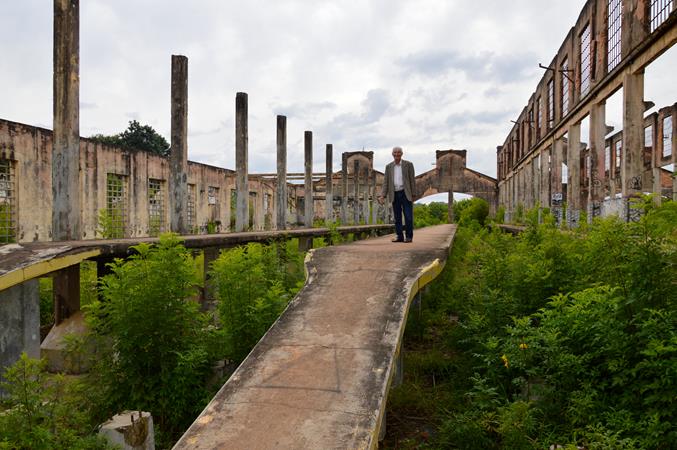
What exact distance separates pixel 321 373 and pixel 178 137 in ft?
17.0

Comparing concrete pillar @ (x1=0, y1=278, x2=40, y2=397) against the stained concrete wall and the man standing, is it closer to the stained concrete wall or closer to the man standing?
the man standing

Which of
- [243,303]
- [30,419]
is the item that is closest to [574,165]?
[243,303]

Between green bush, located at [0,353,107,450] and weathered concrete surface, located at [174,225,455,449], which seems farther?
weathered concrete surface, located at [174,225,455,449]

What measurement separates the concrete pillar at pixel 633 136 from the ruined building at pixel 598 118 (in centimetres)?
2

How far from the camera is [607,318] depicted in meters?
3.98

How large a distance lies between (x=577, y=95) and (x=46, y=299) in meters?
17.4

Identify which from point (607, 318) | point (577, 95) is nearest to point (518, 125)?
point (577, 95)

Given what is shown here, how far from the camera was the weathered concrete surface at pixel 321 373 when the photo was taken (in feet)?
9.31

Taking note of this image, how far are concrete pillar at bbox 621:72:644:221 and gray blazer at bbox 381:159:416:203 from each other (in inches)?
249

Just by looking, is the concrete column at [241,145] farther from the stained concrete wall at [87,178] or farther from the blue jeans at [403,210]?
the stained concrete wall at [87,178]

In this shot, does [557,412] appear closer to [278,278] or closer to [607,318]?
[607,318]

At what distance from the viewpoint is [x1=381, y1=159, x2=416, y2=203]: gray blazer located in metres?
8.40

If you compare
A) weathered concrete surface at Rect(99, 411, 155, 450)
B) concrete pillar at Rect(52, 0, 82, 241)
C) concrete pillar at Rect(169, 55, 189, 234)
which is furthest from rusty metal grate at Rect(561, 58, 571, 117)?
weathered concrete surface at Rect(99, 411, 155, 450)

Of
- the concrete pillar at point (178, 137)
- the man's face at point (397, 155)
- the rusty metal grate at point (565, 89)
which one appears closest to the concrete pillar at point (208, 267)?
the concrete pillar at point (178, 137)
